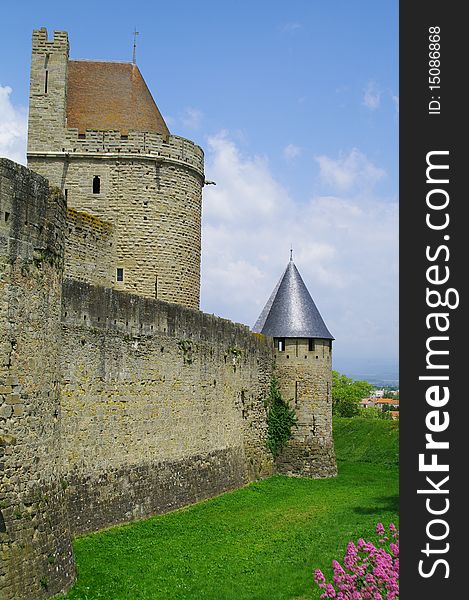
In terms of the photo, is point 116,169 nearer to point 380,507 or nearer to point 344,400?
point 380,507

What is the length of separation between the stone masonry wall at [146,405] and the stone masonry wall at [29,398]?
8.63 feet

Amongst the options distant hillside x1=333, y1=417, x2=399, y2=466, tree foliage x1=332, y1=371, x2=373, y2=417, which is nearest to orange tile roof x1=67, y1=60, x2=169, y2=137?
distant hillside x1=333, y1=417, x2=399, y2=466

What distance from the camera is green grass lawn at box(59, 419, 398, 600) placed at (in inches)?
439

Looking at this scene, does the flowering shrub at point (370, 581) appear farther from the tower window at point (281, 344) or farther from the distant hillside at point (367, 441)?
the distant hillside at point (367, 441)

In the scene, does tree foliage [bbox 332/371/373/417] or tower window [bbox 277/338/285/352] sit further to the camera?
tree foliage [bbox 332/371/373/417]

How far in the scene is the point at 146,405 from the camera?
1605cm

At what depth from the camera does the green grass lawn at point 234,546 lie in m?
11.1

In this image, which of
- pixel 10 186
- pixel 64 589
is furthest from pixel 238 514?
pixel 10 186

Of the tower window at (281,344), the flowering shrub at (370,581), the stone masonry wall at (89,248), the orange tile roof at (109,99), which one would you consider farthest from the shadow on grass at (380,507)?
the orange tile roof at (109,99)

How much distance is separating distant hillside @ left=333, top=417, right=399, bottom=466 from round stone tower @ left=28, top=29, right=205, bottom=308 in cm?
1042

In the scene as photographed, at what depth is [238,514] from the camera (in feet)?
56.9

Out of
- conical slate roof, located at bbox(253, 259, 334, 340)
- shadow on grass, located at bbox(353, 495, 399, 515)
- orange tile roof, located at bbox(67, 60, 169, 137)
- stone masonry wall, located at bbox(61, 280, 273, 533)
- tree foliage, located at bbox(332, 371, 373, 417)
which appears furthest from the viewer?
tree foliage, located at bbox(332, 371, 373, 417)

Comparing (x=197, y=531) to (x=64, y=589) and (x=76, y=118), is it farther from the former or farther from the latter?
(x=76, y=118)

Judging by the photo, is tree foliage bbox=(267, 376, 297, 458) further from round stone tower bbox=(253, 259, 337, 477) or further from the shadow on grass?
the shadow on grass
